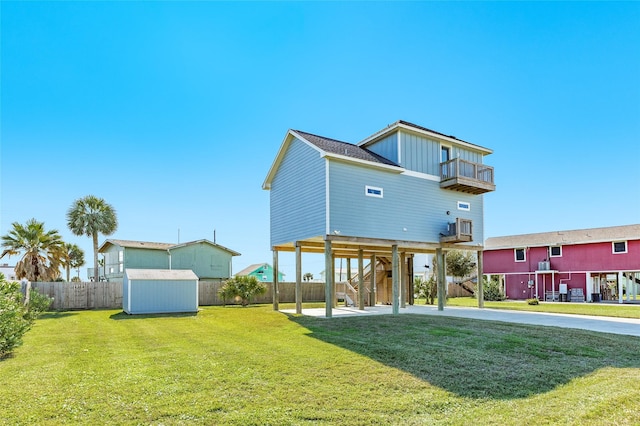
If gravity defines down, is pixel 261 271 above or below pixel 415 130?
below

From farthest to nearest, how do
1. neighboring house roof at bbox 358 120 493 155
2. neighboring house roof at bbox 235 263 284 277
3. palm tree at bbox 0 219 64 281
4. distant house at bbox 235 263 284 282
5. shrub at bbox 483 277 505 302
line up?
neighboring house roof at bbox 235 263 284 277 < distant house at bbox 235 263 284 282 < shrub at bbox 483 277 505 302 < palm tree at bbox 0 219 64 281 < neighboring house roof at bbox 358 120 493 155

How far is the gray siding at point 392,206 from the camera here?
14.5m

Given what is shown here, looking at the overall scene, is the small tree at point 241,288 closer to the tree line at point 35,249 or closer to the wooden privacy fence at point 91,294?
the wooden privacy fence at point 91,294

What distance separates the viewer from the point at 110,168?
71.3ft

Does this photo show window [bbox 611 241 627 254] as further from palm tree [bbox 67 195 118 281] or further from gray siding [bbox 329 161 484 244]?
palm tree [bbox 67 195 118 281]

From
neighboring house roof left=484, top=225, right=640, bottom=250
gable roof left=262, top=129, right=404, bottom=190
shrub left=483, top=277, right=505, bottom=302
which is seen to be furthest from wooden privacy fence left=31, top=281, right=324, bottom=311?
neighboring house roof left=484, top=225, right=640, bottom=250

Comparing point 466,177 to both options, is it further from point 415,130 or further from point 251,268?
point 251,268

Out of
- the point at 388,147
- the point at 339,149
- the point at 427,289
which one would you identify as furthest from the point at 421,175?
the point at 427,289

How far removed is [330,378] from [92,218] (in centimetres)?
2777

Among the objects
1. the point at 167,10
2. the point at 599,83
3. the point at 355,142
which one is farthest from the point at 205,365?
the point at 599,83

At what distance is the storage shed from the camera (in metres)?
17.1

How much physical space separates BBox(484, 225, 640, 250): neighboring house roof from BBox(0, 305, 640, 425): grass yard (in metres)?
23.0

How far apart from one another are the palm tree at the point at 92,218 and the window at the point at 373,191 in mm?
21686

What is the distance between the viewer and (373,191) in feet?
50.9
